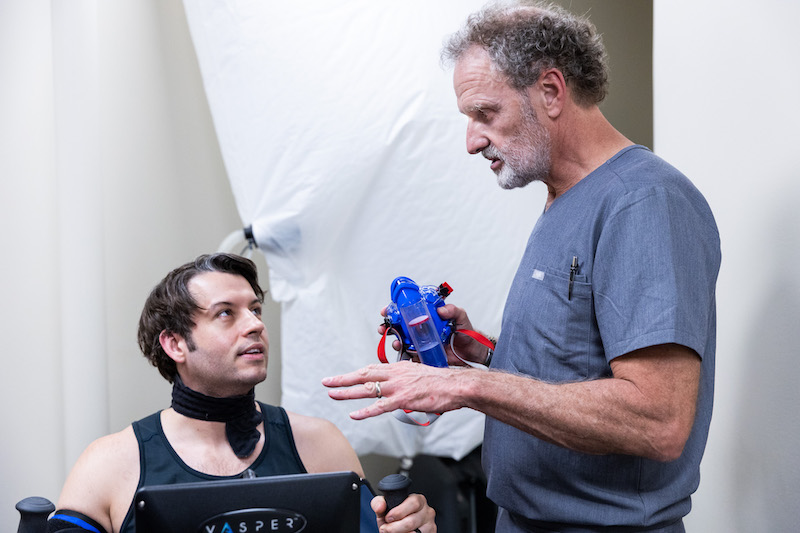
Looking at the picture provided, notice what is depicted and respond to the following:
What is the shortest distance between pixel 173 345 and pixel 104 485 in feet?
1.05

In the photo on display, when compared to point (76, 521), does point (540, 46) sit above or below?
above

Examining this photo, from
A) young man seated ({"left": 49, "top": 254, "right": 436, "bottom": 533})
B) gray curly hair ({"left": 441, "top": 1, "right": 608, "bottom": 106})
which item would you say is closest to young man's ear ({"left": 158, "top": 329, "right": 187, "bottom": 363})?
young man seated ({"left": 49, "top": 254, "right": 436, "bottom": 533})

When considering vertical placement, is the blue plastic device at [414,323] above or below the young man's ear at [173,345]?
above

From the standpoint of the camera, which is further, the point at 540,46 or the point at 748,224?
the point at 748,224

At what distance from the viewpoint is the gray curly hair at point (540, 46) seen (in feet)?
3.87

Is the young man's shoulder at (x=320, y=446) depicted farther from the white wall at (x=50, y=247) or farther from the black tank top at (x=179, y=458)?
the white wall at (x=50, y=247)

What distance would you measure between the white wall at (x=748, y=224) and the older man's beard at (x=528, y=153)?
1.31 ft

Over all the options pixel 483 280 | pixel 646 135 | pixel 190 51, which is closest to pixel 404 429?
pixel 483 280

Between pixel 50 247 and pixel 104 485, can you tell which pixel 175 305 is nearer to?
pixel 104 485

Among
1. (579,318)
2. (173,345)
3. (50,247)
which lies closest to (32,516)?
(173,345)

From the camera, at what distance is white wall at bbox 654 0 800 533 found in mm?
1227

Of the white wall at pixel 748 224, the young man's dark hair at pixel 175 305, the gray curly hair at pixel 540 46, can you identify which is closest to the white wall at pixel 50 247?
the young man's dark hair at pixel 175 305

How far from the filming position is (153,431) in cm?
152

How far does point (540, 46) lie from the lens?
1.18 meters
